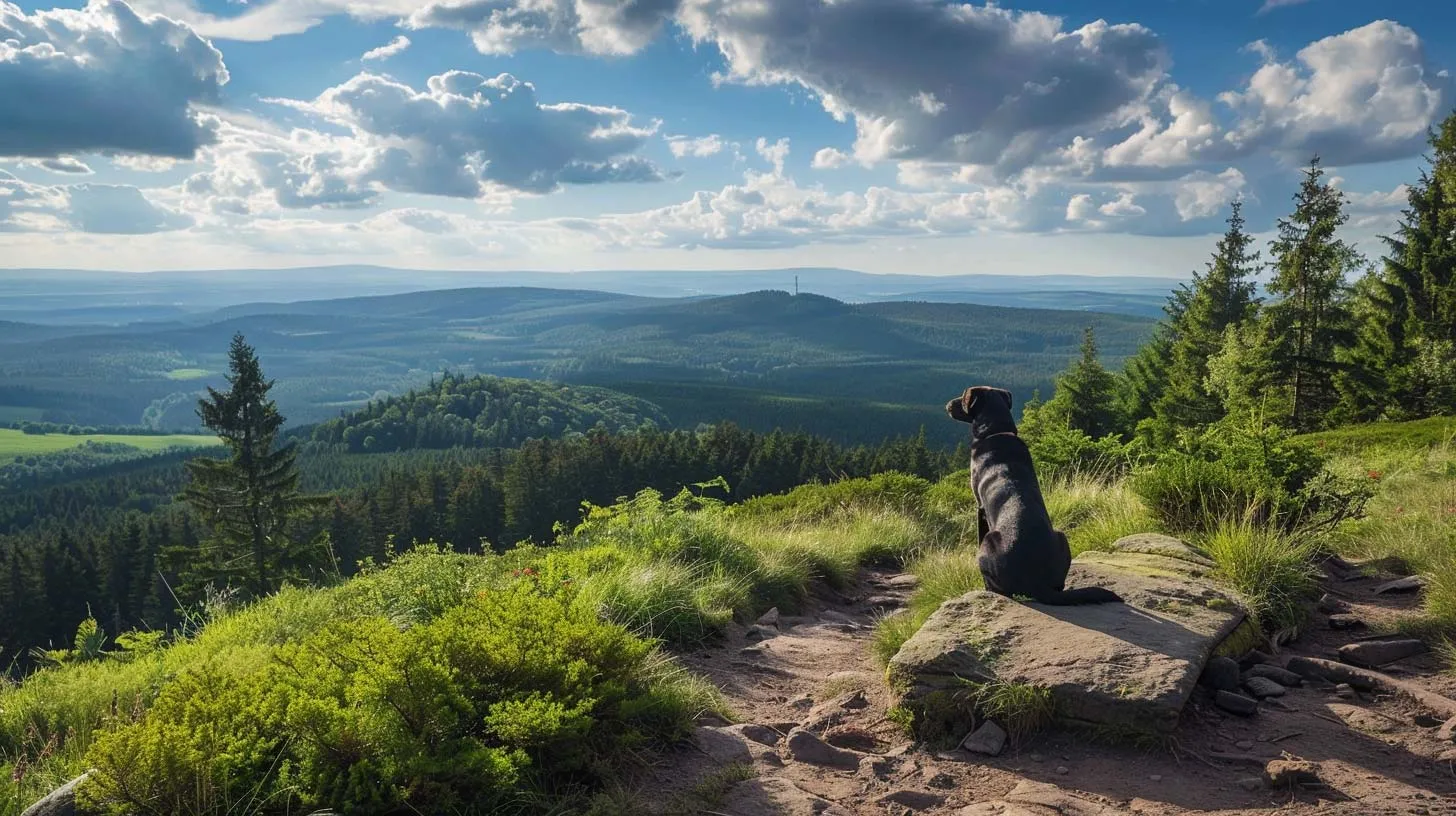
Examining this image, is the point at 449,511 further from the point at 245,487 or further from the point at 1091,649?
the point at 1091,649

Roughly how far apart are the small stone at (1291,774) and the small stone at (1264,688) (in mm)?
1017

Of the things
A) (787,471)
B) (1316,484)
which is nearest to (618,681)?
(1316,484)

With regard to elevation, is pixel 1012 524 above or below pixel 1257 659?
above

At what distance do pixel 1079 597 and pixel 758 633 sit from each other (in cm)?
281

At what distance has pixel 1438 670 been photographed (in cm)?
507

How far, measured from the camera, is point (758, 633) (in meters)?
7.27

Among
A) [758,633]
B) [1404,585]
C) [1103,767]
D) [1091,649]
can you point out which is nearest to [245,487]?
[758,633]

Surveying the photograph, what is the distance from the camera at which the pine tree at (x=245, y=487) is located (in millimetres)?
32906

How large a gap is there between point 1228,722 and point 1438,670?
1.60m

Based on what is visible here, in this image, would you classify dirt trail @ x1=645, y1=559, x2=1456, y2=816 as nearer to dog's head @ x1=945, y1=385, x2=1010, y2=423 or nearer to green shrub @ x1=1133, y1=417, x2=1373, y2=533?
green shrub @ x1=1133, y1=417, x2=1373, y2=533

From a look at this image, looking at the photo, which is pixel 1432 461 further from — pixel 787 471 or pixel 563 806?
pixel 787 471

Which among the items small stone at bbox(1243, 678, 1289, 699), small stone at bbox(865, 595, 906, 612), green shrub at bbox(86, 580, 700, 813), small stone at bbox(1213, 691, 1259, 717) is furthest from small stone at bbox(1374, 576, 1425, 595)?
green shrub at bbox(86, 580, 700, 813)

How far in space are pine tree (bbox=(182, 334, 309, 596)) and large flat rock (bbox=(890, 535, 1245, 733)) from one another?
111 feet

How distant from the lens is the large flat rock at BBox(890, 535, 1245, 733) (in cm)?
451
